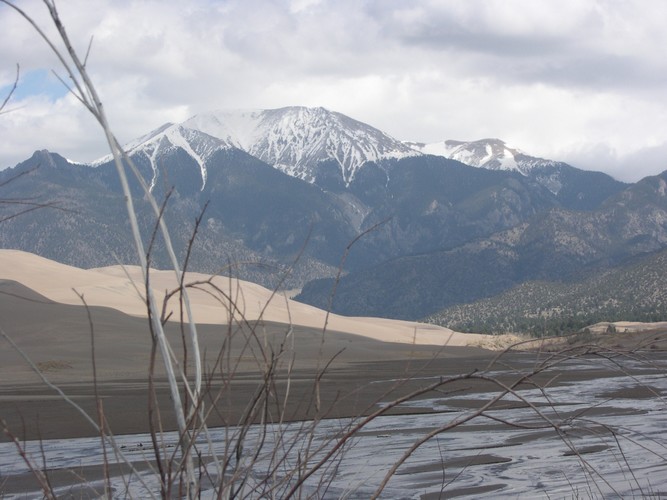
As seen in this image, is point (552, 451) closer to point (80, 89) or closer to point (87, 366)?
point (80, 89)

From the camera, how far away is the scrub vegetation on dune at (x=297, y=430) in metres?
2.91

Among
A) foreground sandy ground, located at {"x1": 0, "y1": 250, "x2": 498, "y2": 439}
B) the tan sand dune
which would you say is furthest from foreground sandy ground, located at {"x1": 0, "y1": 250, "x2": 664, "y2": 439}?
the tan sand dune

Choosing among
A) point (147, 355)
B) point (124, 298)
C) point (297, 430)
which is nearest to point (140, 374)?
point (147, 355)

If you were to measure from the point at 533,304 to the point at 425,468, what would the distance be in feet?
382

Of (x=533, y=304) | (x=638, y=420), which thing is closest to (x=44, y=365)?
(x=638, y=420)

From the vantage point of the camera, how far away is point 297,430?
10469mm

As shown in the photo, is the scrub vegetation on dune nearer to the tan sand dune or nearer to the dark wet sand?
the dark wet sand

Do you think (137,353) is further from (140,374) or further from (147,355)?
(140,374)

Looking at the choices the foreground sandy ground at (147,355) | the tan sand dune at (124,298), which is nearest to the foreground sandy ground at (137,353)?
the foreground sandy ground at (147,355)

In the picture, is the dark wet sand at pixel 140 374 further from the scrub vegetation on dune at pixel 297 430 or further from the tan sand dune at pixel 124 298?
the tan sand dune at pixel 124 298

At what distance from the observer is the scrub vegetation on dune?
2906mm

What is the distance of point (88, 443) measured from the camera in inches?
662

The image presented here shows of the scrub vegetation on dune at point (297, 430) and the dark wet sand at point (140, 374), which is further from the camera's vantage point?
the dark wet sand at point (140, 374)

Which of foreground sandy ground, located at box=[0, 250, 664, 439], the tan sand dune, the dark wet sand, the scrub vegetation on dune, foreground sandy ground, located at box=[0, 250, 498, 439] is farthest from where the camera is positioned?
the tan sand dune
